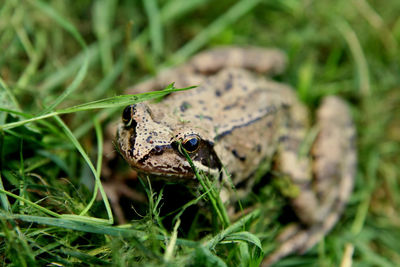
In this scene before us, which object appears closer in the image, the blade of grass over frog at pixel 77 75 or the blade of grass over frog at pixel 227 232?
the blade of grass over frog at pixel 227 232

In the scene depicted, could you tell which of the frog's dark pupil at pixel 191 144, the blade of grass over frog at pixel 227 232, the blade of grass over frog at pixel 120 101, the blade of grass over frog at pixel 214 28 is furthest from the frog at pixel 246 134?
the blade of grass over frog at pixel 227 232

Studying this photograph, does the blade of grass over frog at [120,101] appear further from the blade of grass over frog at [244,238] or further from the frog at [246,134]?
the blade of grass over frog at [244,238]

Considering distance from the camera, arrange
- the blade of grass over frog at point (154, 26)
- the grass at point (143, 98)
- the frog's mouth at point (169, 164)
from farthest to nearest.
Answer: the blade of grass over frog at point (154, 26), the frog's mouth at point (169, 164), the grass at point (143, 98)

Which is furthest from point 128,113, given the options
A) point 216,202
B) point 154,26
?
point 154,26

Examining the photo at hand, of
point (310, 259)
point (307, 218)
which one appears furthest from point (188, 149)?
point (310, 259)

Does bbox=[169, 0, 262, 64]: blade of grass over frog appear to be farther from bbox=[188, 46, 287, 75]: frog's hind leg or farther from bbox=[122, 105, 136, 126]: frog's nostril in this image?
bbox=[122, 105, 136, 126]: frog's nostril

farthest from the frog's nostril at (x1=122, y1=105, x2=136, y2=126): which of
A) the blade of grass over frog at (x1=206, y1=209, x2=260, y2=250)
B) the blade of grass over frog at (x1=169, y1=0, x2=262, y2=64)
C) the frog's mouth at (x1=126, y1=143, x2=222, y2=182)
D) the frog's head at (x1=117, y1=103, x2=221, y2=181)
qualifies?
the blade of grass over frog at (x1=169, y1=0, x2=262, y2=64)

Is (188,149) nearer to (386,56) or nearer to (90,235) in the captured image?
(90,235)

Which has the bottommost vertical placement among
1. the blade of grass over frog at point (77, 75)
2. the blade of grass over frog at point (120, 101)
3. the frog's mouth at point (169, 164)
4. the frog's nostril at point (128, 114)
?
→ the frog's mouth at point (169, 164)
